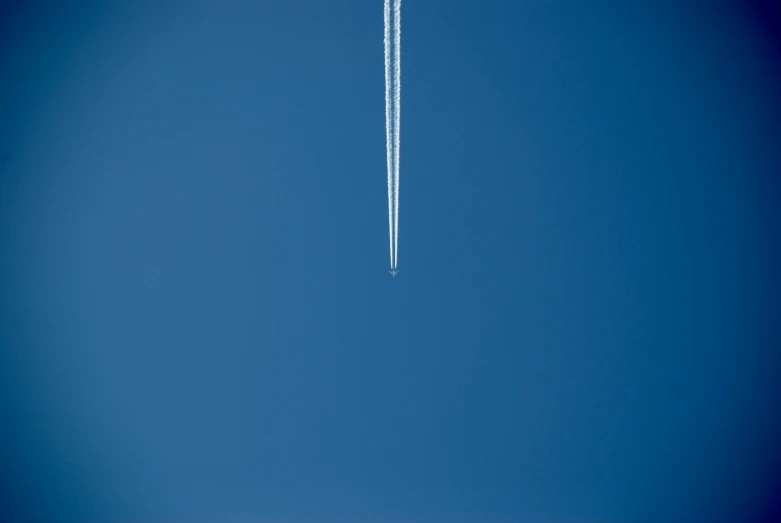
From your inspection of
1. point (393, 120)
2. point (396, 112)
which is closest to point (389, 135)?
point (393, 120)

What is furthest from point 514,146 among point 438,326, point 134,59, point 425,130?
point 134,59

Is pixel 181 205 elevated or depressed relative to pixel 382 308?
elevated

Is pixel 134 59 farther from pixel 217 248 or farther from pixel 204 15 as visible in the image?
pixel 217 248

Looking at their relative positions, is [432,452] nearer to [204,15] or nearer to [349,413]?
[349,413]

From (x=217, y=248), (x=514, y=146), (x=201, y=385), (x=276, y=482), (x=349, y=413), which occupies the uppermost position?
(x=514, y=146)

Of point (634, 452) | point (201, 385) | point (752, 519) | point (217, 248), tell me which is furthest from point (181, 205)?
point (752, 519)
